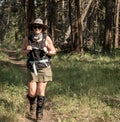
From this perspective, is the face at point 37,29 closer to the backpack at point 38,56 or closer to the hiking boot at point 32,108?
the backpack at point 38,56

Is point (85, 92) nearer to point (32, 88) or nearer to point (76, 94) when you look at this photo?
point (76, 94)

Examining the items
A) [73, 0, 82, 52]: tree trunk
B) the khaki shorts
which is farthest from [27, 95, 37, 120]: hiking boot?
[73, 0, 82, 52]: tree trunk

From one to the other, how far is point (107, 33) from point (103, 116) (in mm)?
14042

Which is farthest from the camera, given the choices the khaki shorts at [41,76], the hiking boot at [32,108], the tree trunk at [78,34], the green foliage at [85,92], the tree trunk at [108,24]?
the tree trunk at [78,34]

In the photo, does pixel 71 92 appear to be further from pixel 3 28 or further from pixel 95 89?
pixel 3 28

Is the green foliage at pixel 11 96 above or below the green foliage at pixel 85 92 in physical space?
above

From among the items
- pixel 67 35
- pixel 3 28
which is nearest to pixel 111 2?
pixel 67 35

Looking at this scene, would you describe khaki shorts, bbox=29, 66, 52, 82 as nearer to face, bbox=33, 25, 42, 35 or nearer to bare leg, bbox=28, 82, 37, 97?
bare leg, bbox=28, 82, 37, 97

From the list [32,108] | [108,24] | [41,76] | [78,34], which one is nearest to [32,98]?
[32,108]

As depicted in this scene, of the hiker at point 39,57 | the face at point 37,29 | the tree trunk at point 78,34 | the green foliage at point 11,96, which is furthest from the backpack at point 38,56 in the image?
the tree trunk at point 78,34

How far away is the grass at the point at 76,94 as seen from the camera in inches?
320

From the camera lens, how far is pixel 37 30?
7.36 m

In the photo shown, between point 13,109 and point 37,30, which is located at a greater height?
point 37,30

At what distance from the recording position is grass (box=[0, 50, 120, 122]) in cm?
814
